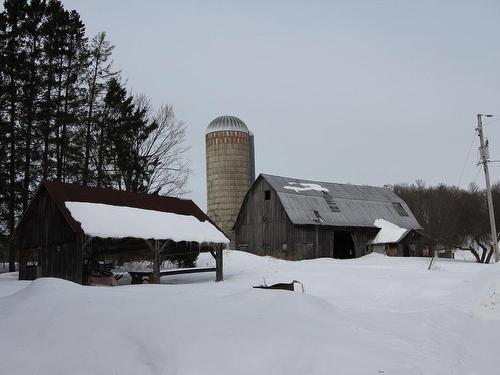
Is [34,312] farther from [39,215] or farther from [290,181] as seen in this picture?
[290,181]

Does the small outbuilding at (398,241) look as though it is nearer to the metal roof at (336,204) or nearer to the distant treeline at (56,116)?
the metal roof at (336,204)

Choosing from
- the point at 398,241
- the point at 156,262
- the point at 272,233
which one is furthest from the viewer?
the point at 398,241

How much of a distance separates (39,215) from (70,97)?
12.7 metres

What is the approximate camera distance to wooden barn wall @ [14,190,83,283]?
66.0 ft

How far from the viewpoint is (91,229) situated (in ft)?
63.3

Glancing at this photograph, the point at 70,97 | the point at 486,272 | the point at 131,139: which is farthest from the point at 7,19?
the point at 486,272

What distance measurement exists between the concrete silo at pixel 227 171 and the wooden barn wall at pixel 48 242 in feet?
83.0

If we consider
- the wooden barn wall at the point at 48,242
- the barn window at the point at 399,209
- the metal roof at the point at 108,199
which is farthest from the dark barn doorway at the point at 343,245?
the wooden barn wall at the point at 48,242

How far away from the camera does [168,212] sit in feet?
81.9

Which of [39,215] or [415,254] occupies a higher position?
[39,215]

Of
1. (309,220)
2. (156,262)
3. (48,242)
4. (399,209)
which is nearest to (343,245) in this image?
(309,220)

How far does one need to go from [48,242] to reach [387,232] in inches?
1147

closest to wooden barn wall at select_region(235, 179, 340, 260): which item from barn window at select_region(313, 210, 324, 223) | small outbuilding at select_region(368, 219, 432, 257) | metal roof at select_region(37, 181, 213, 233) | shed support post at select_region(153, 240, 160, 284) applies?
barn window at select_region(313, 210, 324, 223)

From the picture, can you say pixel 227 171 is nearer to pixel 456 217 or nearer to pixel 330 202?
pixel 330 202
